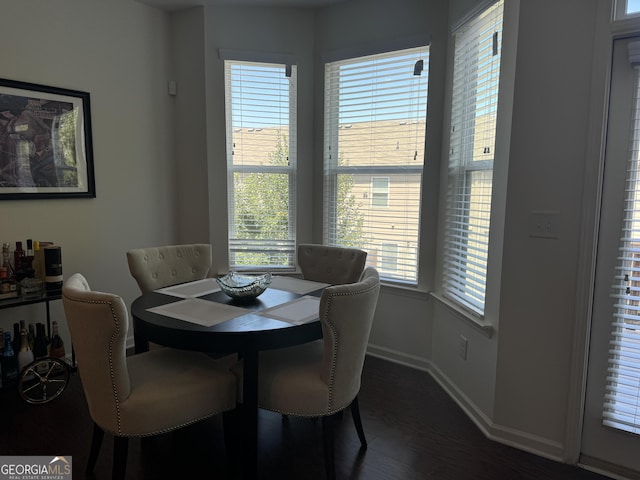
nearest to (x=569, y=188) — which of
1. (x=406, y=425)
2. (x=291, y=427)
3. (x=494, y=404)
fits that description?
(x=494, y=404)

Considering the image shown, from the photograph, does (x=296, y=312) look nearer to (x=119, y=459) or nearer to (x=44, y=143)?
(x=119, y=459)

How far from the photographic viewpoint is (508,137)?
7.09 ft

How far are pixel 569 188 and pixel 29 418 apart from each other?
3.15 meters

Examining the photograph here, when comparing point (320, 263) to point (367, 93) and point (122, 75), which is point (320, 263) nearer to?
point (367, 93)

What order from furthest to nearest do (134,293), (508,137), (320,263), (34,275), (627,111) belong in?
(134,293)
(320,263)
(34,275)
(508,137)
(627,111)

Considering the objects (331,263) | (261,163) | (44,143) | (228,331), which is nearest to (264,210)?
(261,163)

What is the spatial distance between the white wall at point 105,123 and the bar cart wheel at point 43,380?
39 cm

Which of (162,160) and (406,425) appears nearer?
(406,425)

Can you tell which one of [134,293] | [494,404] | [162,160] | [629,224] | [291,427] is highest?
[162,160]

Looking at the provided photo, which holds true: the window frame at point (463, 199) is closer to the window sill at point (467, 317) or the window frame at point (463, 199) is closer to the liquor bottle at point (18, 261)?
the window sill at point (467, 317)

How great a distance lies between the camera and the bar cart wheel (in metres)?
2.55

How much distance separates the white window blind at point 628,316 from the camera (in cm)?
191

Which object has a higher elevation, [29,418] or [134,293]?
[134,293]

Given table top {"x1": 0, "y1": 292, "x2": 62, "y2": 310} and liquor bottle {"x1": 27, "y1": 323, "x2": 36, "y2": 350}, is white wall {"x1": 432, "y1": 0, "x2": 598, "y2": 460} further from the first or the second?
liquor bottle {"x1": 27, "y1": 323, "x2": 36, "y2": 350}
